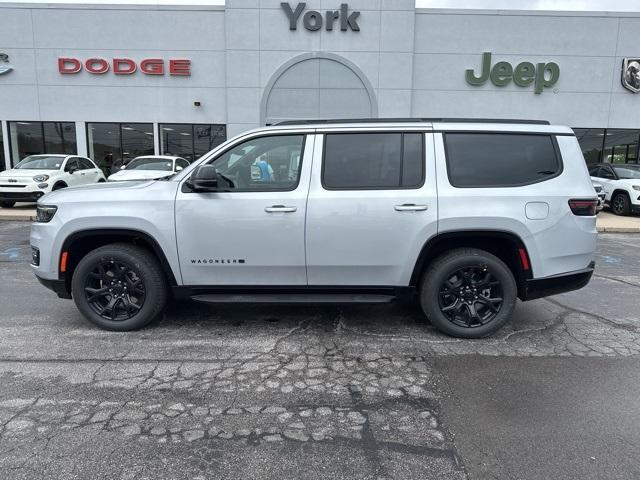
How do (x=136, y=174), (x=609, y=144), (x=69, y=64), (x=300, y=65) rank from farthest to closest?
(x=609, y=144) → (x=69, y=64) → (x=300, y=65) → (x=136, y=174)

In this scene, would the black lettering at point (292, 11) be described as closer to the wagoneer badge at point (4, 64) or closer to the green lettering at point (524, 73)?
the green lettering at point (524, 73)

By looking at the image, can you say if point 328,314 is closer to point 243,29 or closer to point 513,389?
point 513,389

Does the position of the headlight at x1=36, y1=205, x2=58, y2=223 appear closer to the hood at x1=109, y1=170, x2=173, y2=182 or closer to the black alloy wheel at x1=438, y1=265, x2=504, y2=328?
the black alloy wheel at x1=438, y1=265, x2=504, y2=328

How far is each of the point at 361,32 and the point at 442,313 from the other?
15.7 meters

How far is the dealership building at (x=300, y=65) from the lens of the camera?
17.4 metres

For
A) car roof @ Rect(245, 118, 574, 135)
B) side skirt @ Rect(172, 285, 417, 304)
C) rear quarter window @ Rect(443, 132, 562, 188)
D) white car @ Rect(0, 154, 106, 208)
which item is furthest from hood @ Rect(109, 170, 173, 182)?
rear quarter window @ Rect(443, 132, 562, 188)

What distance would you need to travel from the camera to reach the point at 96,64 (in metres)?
17.8

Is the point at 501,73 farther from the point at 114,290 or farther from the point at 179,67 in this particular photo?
the point at 114,290

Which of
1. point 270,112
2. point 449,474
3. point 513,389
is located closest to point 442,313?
point 513,389

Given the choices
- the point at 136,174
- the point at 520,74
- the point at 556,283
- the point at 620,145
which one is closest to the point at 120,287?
the point at 556,283

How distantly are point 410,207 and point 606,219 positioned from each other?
1240cm

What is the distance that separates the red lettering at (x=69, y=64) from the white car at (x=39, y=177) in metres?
4.64

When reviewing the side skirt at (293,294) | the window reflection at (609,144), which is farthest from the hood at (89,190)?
the window reflection at (609,144)

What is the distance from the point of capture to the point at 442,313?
13.8 ft
